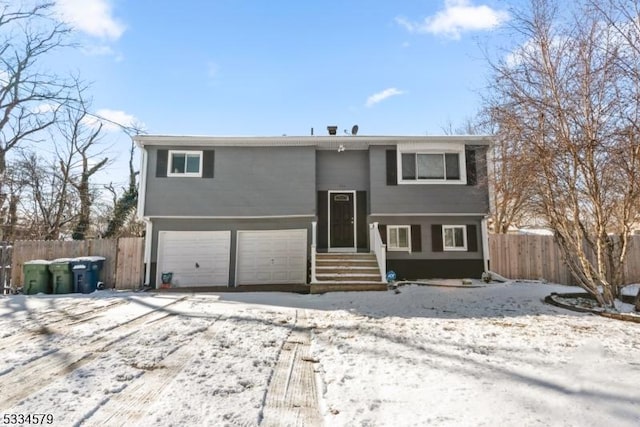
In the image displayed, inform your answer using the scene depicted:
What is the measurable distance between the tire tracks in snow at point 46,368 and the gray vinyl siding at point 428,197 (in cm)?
803

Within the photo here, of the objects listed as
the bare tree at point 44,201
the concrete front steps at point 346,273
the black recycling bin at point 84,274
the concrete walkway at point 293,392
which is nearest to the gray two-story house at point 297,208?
the concrete front steps at point 346,273

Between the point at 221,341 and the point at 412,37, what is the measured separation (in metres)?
9.00

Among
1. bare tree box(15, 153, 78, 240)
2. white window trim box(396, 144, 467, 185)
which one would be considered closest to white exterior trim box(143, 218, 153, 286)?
white window trim box(396, 144, 467, 185)

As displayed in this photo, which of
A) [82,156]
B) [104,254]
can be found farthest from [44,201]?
[104,254]

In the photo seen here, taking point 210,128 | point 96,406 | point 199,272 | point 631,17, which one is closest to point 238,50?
point 210,128

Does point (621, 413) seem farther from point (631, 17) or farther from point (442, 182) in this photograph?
point (442, 182)

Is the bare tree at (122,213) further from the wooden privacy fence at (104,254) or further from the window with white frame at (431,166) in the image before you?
the window with white frame at (431,166)

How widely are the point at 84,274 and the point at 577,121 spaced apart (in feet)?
41.8

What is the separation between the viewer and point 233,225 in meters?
11.4

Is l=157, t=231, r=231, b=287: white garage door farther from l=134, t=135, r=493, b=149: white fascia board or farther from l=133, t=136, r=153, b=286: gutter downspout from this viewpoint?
l=134, t=135, r=493, b=149: white fascia board

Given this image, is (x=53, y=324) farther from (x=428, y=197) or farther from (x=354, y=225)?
(x=428, y=197)

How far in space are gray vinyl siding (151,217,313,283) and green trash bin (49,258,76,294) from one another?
2.65m

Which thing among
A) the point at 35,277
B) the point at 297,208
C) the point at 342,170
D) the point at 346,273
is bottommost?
the point at 35,277

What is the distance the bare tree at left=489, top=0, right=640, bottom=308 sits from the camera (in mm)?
6164
